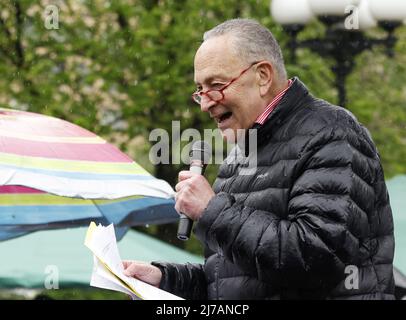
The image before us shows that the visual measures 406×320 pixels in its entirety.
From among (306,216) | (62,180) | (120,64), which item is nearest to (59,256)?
(62,180)

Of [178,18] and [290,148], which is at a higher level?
[178,18]

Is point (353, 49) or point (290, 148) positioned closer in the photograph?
point (290, 148)

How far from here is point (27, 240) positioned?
927 cm

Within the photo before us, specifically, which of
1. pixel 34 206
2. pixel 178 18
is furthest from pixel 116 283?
pixel 178 18

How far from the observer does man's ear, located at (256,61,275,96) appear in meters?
3.44

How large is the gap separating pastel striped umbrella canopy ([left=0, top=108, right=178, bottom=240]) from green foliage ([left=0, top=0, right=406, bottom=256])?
4.41m

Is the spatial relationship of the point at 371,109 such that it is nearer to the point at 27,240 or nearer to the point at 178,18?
the point at 178,18

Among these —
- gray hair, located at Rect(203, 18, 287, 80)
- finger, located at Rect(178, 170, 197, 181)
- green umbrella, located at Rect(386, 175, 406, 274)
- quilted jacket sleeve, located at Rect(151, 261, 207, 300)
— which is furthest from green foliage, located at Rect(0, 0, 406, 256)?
finger, located at Rect(178, 170, 197, 181)

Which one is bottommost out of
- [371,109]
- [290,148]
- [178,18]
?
[290,148]

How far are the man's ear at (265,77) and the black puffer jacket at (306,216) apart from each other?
68 mm

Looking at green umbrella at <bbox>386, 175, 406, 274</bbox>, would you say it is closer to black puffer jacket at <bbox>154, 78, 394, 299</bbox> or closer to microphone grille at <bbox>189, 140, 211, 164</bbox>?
microphone grille at <bbox>189, 140, 211, 164</bbox>

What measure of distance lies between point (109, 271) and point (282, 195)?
0.60 metres
